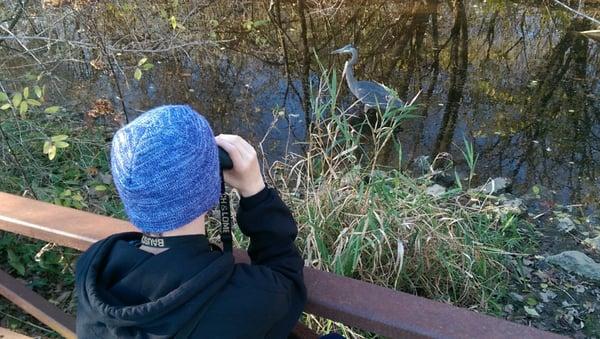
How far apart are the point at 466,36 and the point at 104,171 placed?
16.5ft

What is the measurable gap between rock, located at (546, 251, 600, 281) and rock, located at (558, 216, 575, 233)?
0.40 m

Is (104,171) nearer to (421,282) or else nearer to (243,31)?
(421,282)

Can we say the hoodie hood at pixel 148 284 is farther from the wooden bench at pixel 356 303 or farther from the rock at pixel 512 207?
the rock at pixel 512 207

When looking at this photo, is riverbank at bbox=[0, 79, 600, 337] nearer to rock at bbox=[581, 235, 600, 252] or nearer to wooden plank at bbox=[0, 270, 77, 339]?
rock at bbox=[581, 235, 600, 252]

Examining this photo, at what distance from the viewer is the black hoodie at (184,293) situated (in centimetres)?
97

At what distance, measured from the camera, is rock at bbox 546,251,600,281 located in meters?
3.13

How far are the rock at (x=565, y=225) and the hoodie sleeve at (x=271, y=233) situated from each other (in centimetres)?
305

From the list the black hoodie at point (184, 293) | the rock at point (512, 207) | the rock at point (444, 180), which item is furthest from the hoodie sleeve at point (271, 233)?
the rock at point (444, 180)

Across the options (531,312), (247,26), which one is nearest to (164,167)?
(531,312)

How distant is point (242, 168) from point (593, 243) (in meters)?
3.12

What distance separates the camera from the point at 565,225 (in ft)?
12.2

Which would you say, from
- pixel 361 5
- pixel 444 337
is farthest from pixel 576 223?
pixel 361 5

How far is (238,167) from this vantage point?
113 cm

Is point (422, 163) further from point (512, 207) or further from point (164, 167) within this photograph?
point (164, 167)
